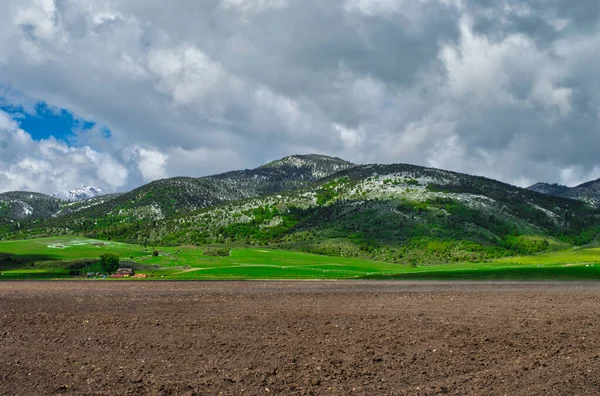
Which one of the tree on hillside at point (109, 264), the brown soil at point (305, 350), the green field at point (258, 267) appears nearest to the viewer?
the brown soil at point (305, 350)

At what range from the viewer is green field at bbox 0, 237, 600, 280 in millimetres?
62219

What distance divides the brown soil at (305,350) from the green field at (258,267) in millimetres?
36647

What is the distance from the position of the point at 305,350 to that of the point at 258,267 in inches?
2725

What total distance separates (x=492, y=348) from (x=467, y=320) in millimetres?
5985

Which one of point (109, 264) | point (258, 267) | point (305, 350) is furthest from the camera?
point (109, 264)

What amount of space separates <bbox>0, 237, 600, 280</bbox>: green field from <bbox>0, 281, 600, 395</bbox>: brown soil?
1443 inches

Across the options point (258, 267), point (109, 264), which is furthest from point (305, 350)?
point (109, 264)

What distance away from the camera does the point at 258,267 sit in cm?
8431

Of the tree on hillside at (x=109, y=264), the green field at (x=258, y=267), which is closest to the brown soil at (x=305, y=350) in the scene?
the green field at (x=258, y=267)

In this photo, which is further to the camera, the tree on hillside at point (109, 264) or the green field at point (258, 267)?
the tree on hillside at point (109, 264)

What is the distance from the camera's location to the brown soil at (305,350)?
12.2 m

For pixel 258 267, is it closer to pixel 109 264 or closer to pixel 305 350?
pixel 109 264

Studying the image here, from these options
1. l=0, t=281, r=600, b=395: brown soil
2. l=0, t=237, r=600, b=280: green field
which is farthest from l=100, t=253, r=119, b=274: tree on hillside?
l=0, t=281, r=600, b=395: brown soil

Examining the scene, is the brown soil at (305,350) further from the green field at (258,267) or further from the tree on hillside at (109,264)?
the tree on hillside at (109,264)
